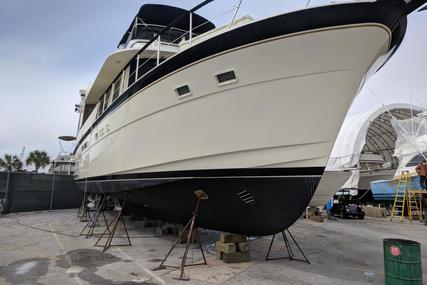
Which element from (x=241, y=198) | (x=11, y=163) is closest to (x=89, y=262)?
(x=241, y=198)

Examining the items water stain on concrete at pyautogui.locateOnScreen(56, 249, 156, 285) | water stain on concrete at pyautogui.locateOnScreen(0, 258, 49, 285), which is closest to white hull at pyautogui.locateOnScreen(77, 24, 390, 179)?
water stain on concrete at pyautogui.locateOnScreen(56, 249, 156, 285)

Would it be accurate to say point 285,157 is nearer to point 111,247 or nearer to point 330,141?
point 330,141

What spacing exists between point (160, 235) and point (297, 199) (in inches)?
173

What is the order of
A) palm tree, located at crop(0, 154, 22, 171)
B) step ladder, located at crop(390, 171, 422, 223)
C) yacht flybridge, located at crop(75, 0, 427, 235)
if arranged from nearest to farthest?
yacht flybridge, located at crop(75, 0, 427, 235) → step ladder, located at crop(390, 171, 422, 223) → palm tree, located at crop(0, 154, 22, 171)

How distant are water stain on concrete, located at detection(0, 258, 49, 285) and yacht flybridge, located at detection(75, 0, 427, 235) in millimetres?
2040

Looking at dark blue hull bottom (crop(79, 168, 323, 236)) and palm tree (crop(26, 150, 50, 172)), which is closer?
dark blue hull bottom (crop(79, 168, 323, 236))

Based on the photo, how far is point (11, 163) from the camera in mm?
40781

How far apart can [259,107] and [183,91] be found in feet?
4.38

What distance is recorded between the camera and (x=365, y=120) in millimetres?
20938

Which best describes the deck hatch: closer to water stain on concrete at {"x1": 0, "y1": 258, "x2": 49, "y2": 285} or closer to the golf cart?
water stain on concrete at {"x1": 0, "y1": 258, "x2": 49, "y2": 285}

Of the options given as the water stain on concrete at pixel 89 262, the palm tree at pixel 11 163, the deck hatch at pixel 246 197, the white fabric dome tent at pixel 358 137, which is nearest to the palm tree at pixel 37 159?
the palm tree at pixel 11 163

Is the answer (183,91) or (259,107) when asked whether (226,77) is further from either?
(183,91)

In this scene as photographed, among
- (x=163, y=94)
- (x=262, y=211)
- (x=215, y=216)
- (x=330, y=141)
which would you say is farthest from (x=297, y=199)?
(x=163, y=94)

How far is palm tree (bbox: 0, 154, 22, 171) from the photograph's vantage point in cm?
3981
